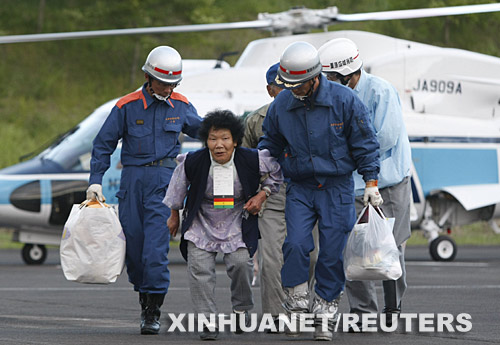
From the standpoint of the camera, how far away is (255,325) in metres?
8.46

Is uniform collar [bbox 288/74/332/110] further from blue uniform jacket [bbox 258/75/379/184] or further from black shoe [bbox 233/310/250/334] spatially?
black shoe [bbox 233/310/250/334]

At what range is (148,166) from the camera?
8.45 meters

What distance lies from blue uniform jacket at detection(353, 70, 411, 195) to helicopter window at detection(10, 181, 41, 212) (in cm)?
848

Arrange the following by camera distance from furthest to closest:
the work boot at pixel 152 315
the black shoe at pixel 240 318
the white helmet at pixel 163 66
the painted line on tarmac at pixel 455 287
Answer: the painted line on tarmac at pixel 455 287
the white helmet at pixel 163 66
the work boot at pixel 152 315
the black shoe at pixel 240 318

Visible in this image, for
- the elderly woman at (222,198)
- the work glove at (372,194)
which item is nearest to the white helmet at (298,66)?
the elderly woman at (222,198)

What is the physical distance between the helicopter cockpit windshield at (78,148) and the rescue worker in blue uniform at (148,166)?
794 cm

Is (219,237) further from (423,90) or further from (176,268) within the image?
(423,90)

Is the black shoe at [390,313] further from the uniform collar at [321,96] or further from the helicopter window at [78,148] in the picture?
the helicopter window at [78,148]

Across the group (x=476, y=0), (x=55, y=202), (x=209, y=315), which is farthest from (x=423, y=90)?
(x=476, y=0)

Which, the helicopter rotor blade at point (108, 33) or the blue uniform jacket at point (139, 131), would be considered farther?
the helicopter rotor blade at point (108, 33)

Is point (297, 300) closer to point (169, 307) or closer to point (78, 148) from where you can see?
point (169, 307)

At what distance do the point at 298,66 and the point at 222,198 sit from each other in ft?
3.52

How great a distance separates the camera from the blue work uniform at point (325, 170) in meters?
7.67

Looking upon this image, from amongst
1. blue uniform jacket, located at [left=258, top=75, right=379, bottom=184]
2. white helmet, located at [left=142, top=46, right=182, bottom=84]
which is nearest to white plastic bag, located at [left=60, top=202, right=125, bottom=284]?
white helmet, located at [left=142, top=46, right=182, bottom=84]
